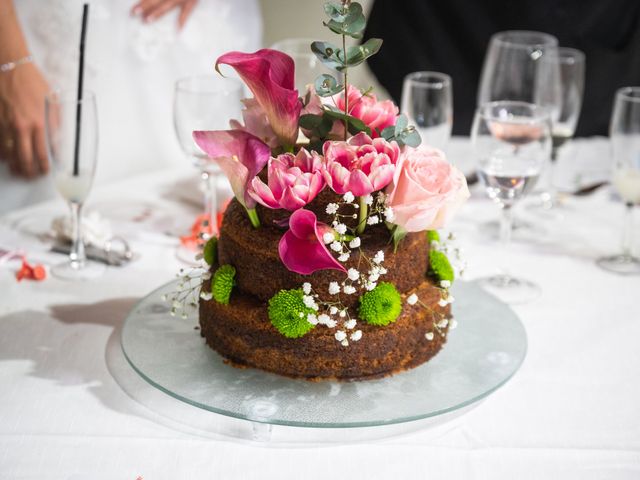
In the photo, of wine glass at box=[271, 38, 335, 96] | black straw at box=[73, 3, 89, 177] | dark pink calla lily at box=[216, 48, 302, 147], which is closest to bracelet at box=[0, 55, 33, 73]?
wine glass at box=[271, 38, 335, 96]

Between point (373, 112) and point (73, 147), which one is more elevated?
point (373, 112)

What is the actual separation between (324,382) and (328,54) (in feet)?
1.62

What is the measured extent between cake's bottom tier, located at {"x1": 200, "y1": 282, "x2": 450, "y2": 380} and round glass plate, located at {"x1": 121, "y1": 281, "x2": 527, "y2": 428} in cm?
2

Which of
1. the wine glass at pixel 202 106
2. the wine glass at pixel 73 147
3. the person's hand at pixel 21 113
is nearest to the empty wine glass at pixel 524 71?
the wine glass at pixel 202 106

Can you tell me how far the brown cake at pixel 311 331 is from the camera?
1236 millimetres

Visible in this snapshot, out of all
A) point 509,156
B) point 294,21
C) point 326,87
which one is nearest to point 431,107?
point 509,156

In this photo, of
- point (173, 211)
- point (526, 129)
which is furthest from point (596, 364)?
point (173, 211)

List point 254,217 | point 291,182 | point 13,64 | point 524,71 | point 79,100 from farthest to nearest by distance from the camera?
1. point 13,64
2. point 524,71
3. point 79,100
4. point 254,217
5. point 291,182

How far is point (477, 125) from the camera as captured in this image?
5.50ft

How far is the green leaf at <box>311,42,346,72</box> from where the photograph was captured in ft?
3.86

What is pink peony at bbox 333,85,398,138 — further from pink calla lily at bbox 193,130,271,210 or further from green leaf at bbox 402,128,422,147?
pink calla lily at bbox 193,130,271,210

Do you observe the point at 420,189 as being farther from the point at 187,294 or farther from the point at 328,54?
the point at 187,294

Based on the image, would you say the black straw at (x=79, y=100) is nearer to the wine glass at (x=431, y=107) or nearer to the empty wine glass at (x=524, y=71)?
the wine glass at (x=431, y=107)

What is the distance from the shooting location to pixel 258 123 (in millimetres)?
1270
